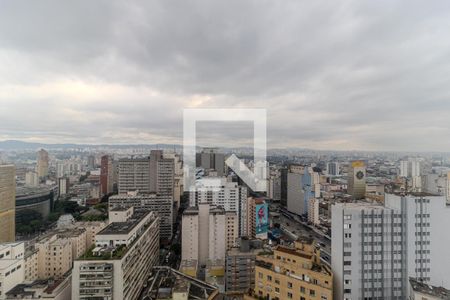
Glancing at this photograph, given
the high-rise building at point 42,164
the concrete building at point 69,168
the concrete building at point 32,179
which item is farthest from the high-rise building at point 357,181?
the concrete building at point 32,179

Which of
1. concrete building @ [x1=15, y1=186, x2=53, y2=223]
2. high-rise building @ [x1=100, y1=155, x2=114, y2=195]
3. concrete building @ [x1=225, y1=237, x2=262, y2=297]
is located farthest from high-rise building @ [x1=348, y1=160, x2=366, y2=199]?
concrete building @ [x1=15, y1=186, x2=53, y2=223]

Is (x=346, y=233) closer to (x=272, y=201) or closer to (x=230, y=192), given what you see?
(x=230, y=192)

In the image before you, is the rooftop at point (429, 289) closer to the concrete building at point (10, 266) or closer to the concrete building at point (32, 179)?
the concrete building at point (10, 266)

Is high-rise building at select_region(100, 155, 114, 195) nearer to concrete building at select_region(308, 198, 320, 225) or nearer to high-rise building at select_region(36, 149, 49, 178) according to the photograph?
high-rise building at select_region(36, 149, 49, 178)

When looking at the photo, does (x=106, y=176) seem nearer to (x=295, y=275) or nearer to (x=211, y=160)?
(x=211, y=160)

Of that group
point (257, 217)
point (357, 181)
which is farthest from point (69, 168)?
point (357, 181)

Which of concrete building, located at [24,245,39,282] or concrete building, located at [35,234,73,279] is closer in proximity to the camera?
concrete building, located at [24,245,39,282]

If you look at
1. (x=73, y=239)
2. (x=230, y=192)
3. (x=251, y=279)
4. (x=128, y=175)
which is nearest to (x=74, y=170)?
(x=128, y=175)
